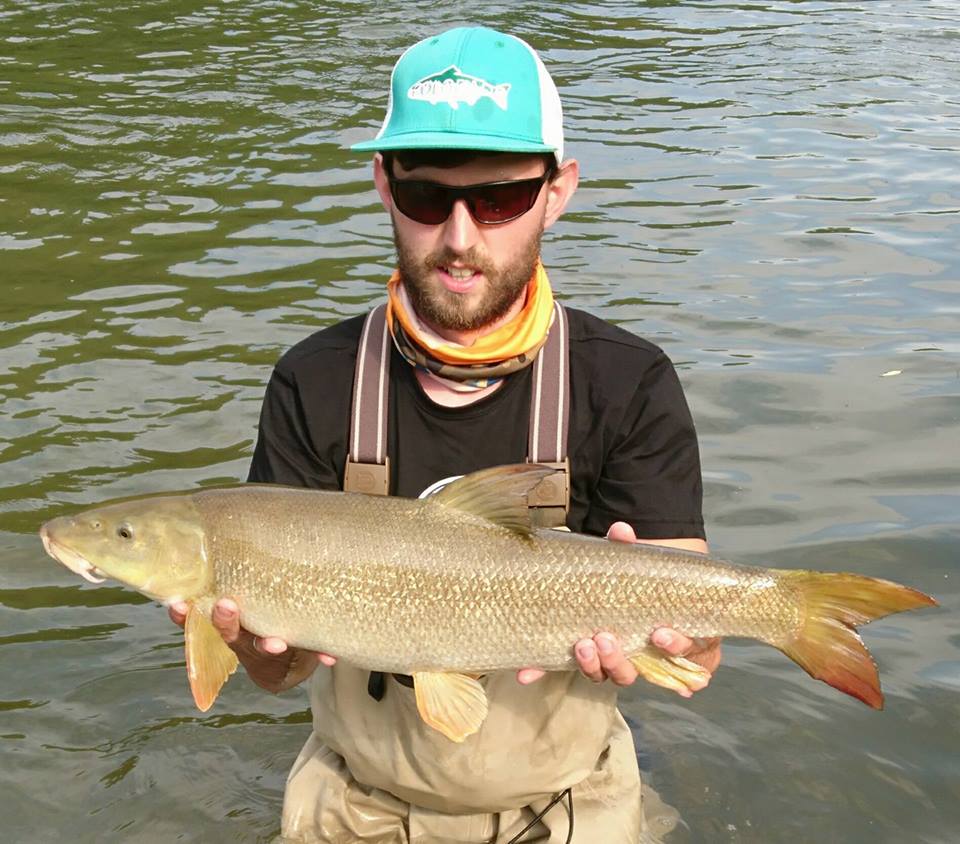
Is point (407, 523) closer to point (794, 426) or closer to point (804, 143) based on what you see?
point (794, 426)

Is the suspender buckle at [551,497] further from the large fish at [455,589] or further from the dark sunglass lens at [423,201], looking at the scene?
the dark sunglass lens at [423,201]

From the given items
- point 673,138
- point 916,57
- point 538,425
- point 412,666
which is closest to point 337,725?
point 412,666

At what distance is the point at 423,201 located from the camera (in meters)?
4.00

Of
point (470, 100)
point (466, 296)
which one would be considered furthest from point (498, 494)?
point (470, 100)

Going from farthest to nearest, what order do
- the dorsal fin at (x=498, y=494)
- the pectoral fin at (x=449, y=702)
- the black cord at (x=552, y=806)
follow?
the black cord at (x=552, y=806)
the pectoral fin at (x=449, y=702)
the dorsal fin at (x=498, y=494)

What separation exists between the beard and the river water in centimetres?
202

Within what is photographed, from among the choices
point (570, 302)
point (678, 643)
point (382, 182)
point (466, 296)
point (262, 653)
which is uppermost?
point (382, 182)

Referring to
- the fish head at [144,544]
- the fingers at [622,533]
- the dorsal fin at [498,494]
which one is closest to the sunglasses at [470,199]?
the dorsal fin at [498,494]

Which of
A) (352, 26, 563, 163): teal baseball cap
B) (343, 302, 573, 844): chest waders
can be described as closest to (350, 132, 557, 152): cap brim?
(352, 26, 563, 163): teal baseball cap

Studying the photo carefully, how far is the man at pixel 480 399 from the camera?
13.0 feet

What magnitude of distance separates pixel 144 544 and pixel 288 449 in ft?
2.08

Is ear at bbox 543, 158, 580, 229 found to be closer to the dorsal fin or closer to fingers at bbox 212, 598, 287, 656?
the dorsal fin

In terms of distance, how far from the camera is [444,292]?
13.3ft

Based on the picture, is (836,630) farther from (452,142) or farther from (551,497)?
(452,142)
